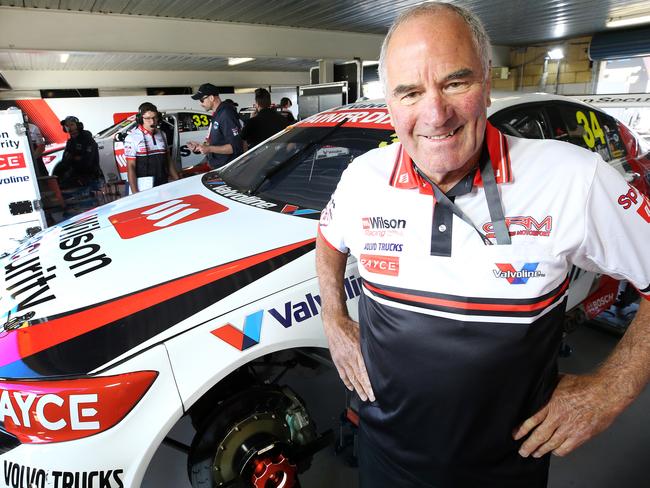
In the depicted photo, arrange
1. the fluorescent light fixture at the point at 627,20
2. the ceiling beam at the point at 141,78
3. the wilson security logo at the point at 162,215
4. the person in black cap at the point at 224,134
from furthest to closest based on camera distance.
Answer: the ceiling beam at the point at 141,78, the fluorescent light fixture at the point at 627,20, the person in black cap at the point at 224,134, the wilson security logo at the point at 162,215

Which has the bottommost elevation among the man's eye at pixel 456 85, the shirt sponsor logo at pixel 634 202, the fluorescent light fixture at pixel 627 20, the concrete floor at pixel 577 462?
the concrete floor at pixel 577 462

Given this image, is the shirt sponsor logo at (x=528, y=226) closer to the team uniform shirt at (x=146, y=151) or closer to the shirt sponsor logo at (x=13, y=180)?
the shirt sponsor logo at (x=13, y=180)

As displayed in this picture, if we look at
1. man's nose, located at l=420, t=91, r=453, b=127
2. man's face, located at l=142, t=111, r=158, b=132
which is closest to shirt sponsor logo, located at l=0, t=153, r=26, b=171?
man's face, located at l=142, t=111, r=158, b=132

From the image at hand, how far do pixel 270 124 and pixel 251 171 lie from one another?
2.57 m

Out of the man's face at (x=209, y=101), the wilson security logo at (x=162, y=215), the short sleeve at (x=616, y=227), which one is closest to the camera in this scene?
the short sleeve at (x=616, y=227)

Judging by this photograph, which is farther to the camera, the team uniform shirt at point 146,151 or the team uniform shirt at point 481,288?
the team uniform shirt at point 146,151

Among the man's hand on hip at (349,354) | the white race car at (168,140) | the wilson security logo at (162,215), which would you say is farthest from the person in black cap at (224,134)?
the man's hand on hip at (349,354)

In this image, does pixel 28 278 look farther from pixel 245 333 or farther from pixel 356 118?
pixel 356 118

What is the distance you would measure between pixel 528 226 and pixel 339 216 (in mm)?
443

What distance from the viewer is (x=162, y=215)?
1.91 meters

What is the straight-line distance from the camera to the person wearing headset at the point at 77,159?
654 centimetres

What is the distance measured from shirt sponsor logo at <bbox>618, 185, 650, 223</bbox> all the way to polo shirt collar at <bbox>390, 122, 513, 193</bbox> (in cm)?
20

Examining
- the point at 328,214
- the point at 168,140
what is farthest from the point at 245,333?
the point at 168,140

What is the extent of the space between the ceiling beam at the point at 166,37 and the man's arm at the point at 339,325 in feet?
25.5
